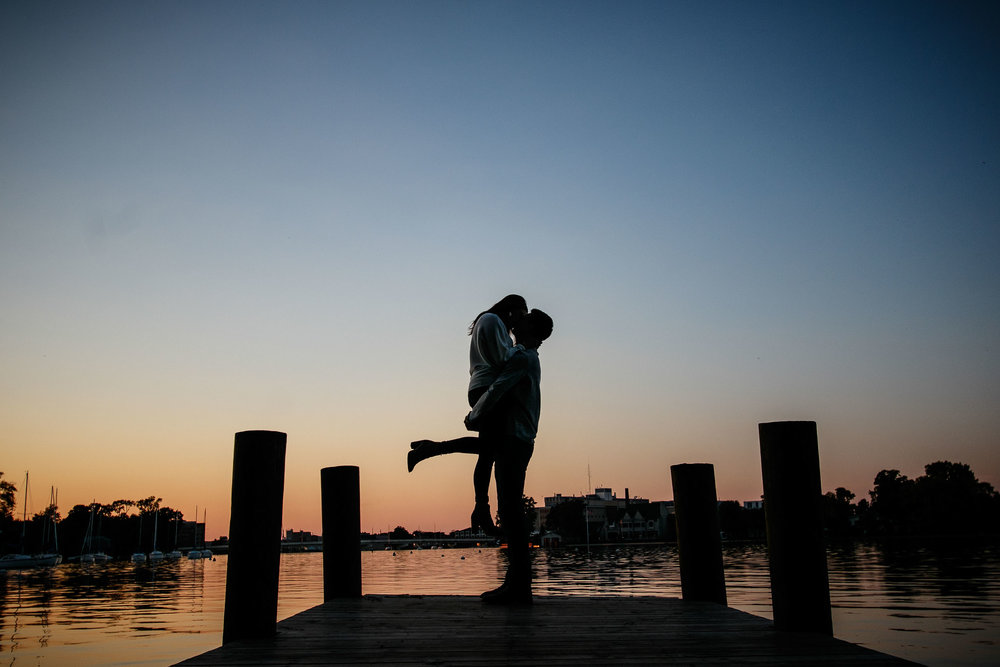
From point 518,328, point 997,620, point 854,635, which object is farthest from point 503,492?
point 997,620

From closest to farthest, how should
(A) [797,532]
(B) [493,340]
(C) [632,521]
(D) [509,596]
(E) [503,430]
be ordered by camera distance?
(A) [797,532] → (D) [509,596] → (B) [493,340] → (E) [503,430] → (C) [632,521]

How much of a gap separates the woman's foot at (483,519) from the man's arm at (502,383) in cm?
74

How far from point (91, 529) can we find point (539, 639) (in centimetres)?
13328

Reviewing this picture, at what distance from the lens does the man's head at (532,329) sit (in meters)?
6.05

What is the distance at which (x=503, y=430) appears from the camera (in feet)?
18.7

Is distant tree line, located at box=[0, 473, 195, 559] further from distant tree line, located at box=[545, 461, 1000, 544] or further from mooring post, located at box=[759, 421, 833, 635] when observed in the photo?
mooring post, located at box=[759, 421, 833, 635]

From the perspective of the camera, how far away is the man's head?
605cm

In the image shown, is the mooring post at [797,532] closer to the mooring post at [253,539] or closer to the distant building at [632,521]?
the mooring post at [253,539]

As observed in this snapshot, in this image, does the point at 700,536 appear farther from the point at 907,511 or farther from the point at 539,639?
the point at 907,511

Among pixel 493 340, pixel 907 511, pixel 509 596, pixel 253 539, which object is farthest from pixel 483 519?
pixel 907 511

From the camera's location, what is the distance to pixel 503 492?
5660 millimetres

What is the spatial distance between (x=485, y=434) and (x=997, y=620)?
15.7 metres

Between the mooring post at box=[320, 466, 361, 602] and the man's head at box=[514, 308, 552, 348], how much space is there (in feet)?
6.42

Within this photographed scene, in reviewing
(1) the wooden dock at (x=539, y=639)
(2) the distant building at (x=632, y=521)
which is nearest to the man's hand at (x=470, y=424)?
(1) the wooden dock at (x=539, y=639)
